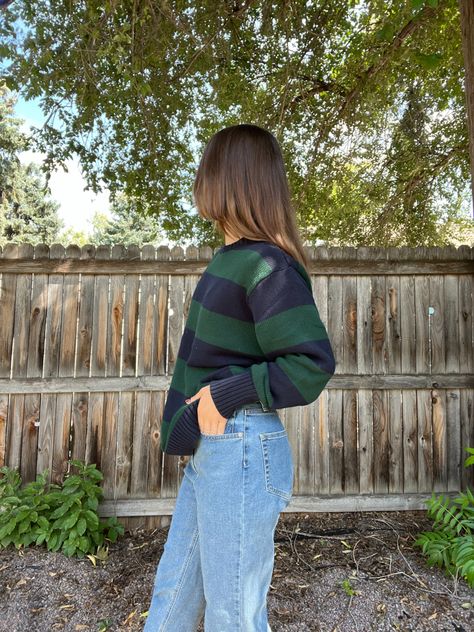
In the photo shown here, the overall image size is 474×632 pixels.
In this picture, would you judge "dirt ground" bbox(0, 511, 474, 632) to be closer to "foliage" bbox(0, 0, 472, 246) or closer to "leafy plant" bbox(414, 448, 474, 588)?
"leafy plant" bbox(414, 448, 474, 588)

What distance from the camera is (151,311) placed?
3736 mm

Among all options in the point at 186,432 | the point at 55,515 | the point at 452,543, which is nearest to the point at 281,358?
the point at 186,432

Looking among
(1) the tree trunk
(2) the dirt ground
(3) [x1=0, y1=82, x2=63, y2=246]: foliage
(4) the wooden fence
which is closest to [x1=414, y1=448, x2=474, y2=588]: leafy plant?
(2) the dirt ground

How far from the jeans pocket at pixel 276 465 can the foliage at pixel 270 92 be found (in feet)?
8.63

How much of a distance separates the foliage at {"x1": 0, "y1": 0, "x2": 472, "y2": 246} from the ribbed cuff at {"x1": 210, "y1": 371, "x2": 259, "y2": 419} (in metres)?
2.52

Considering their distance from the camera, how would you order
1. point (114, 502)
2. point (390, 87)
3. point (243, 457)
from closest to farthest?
point (243, 457) < point (114, 502) < point (390, 87)

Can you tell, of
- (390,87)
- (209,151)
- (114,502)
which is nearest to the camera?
(209,151)

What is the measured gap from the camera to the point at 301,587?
2.83 metres

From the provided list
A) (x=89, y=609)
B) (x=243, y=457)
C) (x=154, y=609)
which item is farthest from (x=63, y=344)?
(x=243, y=457)

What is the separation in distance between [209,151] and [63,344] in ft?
8.59

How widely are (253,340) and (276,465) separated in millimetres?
323

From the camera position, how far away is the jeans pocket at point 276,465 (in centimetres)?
122

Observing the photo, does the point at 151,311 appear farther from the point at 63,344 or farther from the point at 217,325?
the point at 217,325

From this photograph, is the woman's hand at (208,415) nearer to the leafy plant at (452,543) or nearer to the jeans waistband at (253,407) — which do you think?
the jeans waistband at (253,407)
